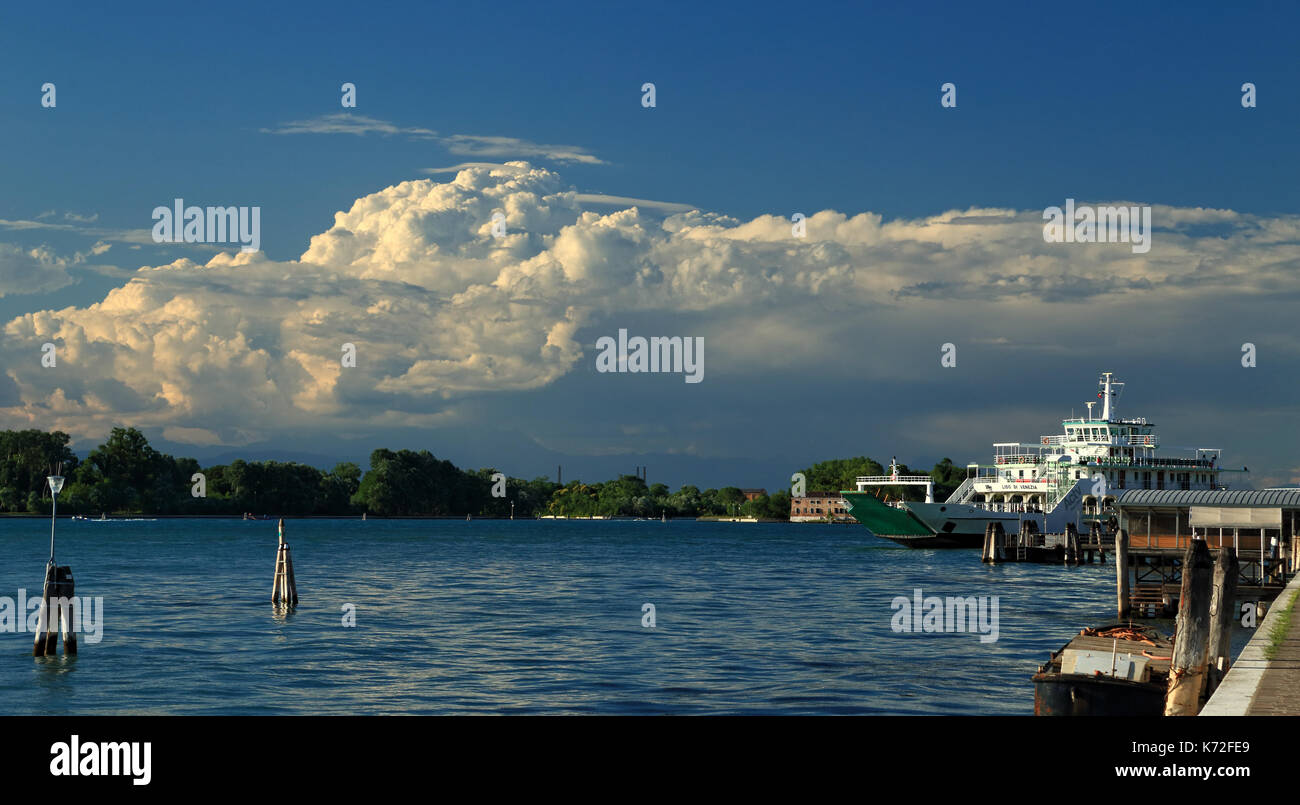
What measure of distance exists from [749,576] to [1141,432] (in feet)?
154

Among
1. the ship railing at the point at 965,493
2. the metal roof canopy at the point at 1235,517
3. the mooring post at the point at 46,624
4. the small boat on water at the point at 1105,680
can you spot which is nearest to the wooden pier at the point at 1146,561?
the metal roof canopy at the point at 1235,517

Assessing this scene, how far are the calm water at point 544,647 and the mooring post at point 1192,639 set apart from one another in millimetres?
5006

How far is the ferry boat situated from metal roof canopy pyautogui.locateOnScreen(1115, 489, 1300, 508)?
29963 millimetres

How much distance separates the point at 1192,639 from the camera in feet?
72.8

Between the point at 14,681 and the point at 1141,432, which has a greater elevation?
the point at 1141,432

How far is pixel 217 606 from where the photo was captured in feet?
179

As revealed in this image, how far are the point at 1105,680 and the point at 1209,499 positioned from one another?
170 feet

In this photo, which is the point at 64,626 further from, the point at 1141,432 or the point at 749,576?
the point at 1141,432

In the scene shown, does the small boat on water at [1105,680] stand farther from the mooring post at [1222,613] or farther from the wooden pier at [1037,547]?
the wooden pier at [1037,547]

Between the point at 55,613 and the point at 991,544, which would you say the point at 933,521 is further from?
the point at 55,613

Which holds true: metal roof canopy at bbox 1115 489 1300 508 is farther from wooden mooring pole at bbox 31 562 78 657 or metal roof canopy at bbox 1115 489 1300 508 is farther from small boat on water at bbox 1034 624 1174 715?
wooden mooring pole at bbox 31 562 78 657

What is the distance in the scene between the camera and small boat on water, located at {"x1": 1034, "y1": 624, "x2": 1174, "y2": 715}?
2173 cm

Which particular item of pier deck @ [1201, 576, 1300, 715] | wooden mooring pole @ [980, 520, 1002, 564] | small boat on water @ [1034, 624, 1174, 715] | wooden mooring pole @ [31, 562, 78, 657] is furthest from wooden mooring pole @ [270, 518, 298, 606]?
wooden mooring pole @ [980, 520, 1002, 564]
